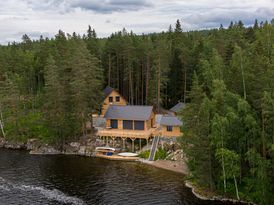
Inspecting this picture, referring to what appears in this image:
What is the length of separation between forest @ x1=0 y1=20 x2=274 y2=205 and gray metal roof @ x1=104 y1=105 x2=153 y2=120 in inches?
119

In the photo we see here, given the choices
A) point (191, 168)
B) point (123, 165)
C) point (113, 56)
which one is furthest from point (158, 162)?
point (113, 56)

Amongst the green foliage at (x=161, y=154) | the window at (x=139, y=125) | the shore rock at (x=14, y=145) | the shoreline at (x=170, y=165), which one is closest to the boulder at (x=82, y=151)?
the window at (x=139, y=125)

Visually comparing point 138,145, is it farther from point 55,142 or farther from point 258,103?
point 258,103

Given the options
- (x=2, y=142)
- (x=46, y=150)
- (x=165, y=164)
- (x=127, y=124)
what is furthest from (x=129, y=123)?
(x=2, y=142)

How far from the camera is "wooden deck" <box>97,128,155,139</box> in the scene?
173ft

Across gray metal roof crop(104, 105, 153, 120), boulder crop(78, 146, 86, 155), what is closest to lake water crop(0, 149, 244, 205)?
boulder crop(78, 146, 86, 155)

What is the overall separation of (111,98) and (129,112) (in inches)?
459

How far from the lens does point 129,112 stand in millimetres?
56469

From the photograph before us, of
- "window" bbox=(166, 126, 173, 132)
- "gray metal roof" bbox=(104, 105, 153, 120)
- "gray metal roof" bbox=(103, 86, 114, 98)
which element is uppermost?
"gray metal roof" bbox=(103, 86, 114, 98)

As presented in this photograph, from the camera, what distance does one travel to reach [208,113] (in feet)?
113

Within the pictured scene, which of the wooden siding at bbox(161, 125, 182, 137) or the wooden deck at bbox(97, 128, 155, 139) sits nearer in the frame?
the wooden siding at bbox(161, 125, 182, 137)

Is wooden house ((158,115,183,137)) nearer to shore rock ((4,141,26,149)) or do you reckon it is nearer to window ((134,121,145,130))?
window ((134,121,145,130))

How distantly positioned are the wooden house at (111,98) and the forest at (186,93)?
2857mm

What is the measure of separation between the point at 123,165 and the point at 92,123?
15.0 metres
